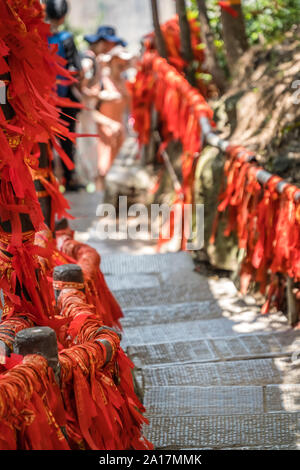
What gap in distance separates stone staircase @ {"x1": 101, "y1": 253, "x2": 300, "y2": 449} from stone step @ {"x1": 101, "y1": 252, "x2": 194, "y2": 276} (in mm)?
228

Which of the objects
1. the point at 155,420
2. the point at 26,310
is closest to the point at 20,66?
the point at 26,310

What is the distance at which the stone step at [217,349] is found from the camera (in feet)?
13.3

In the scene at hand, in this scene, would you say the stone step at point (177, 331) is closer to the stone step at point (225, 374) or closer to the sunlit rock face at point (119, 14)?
the stone step at point (225, 374)

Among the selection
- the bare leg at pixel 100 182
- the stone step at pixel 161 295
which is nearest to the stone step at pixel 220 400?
the stone step at pixel 161 295

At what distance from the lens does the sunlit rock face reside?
34.6 meters

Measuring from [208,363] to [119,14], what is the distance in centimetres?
3285

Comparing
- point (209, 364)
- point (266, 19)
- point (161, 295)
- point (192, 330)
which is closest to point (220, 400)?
point (209, 364)

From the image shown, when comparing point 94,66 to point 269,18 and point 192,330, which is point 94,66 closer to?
point 269,18

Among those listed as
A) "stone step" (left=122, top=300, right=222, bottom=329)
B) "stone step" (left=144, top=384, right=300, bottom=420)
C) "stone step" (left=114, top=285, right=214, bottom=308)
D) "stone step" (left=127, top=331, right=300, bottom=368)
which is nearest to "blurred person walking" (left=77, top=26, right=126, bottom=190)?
"stone step" (left=114, top=285, right=214, bottom=308)

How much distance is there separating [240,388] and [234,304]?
1322 millimetres

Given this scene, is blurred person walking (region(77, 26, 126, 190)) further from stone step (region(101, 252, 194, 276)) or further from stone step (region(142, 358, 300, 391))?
stone step (region(142, 358, 300, 391))

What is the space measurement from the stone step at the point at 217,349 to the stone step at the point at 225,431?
0.66 meters

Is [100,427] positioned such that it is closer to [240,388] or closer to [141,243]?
[240,388]
